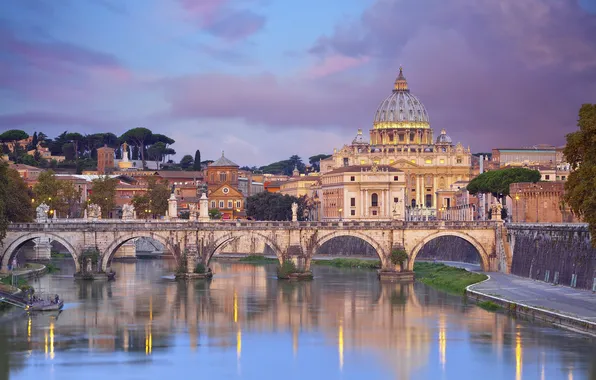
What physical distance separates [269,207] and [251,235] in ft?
201

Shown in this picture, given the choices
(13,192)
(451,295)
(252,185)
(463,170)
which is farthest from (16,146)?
(451,295)

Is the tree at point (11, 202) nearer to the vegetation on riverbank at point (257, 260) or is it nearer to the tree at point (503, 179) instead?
the vegetation on riverbank at point (257, 260)

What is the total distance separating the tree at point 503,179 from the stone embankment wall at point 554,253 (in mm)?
32640

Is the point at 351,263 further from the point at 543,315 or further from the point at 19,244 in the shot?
the point at 543,315

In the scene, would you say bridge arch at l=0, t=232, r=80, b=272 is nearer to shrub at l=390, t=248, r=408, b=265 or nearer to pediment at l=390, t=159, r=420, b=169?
shrub at l=390, t=248, r=408, b=265

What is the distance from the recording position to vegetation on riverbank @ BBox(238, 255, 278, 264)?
104 meters

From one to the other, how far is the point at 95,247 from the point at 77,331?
2478 cm

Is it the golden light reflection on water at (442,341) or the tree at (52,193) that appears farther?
the tree at (52,193)

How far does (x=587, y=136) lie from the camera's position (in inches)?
2051

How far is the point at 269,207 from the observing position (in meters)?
141

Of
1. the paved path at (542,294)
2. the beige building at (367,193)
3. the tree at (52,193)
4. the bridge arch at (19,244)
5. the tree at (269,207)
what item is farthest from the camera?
the beige building at (367,193)

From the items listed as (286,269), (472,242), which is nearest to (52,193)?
(286,269)

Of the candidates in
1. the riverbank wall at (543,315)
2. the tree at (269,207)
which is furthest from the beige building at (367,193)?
the riverbank wall at (543,315)

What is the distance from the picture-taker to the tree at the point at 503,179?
11100 cm
